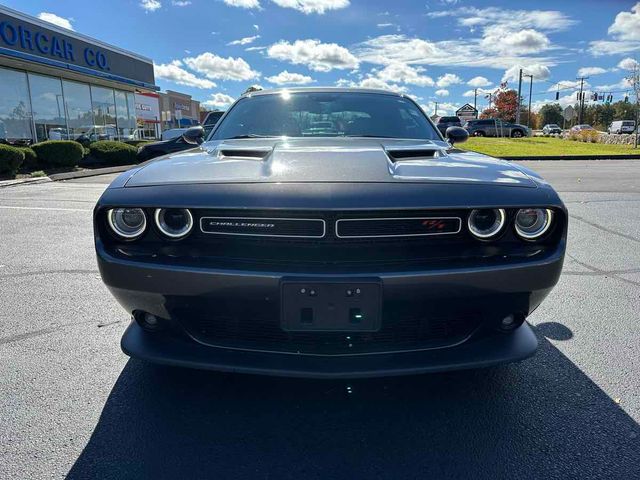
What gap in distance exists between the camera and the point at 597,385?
7.59ft

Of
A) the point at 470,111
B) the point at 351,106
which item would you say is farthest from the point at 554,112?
the point at 351,106

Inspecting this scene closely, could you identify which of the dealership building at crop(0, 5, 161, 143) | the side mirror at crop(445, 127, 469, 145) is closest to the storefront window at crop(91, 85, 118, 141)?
the dealership building at crop(0, 5, 161, 143)

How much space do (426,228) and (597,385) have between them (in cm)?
128

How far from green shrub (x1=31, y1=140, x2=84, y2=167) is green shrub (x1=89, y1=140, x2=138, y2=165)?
1.41m

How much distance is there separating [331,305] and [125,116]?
24.9 metres

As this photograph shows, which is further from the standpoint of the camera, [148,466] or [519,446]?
[519,446]

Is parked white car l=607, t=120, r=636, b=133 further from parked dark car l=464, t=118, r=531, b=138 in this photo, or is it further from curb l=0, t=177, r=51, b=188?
curb l=0, t=177, r=51, b=188

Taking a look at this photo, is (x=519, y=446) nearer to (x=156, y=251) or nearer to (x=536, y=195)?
(x=536, y=195)

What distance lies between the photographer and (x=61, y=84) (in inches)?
750

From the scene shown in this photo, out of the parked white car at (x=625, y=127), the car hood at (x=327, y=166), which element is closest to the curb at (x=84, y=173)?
the car hood at (x=327, y=166)

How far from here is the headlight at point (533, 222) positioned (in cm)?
198

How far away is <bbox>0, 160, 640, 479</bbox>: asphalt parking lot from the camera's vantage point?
1771mm

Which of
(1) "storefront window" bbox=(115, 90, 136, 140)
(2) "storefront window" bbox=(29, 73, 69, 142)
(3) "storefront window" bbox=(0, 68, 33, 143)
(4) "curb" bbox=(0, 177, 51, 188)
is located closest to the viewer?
(4) "curb" bbox=(0, 177, 51, 188)

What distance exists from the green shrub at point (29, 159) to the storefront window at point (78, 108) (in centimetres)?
644
